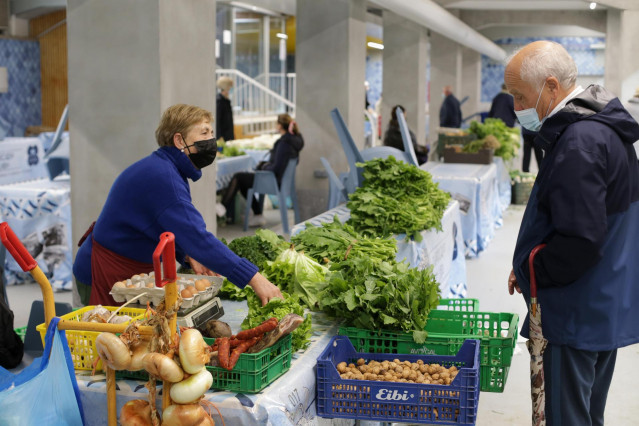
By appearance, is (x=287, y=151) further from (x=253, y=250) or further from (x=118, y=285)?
(x=118, y=285)

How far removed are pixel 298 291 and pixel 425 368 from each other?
2.65 ft

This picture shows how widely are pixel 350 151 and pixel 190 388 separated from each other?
4667mm

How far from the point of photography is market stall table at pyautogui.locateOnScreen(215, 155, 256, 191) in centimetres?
978

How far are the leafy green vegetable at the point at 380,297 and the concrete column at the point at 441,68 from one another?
16884mm

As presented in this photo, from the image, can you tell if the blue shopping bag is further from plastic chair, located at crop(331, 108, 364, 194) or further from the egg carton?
plastic chair, located at crop(331, 108, 364, 194)

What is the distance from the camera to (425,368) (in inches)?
115

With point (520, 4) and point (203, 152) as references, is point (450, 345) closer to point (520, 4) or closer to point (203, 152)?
point (203, 152)

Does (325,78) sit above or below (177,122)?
above

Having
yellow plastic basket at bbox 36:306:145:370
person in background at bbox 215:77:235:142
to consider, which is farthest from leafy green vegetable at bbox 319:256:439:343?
person in background at bbox 215:77:235:142

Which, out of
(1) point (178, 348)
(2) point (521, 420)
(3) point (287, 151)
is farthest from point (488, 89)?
(1) point (178, 348)

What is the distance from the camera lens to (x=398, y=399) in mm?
2711

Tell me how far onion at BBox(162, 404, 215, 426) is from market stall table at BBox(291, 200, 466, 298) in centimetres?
236

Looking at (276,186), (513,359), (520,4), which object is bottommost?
(513,359)

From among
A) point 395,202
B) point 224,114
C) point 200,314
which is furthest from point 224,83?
point 200,314
